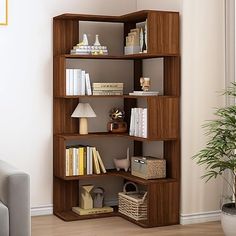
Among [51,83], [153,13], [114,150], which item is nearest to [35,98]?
[51,83]

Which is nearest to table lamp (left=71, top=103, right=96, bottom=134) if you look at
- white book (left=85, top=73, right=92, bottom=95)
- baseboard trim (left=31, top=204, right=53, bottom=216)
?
white book (left=85, top=73, right=92, bottom=95)

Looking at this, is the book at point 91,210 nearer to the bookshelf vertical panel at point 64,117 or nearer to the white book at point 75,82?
the bookshelf vertical panel at point 64,117

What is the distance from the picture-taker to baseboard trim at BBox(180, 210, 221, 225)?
5.28 meters

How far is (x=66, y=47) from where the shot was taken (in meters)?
5.62

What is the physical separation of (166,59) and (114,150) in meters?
1.13

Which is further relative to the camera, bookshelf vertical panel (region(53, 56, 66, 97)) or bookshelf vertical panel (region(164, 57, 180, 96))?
bookshelf vertical panel (region(53, 56, 66, 97))

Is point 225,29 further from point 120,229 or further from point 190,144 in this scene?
point 120,229

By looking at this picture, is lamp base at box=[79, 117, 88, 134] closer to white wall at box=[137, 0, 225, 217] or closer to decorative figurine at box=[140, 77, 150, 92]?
decorative figurine at box=[140, 77, 150, 92]

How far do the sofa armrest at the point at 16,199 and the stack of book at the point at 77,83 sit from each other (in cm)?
129

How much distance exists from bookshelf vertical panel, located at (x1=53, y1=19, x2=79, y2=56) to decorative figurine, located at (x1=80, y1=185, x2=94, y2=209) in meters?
1.28

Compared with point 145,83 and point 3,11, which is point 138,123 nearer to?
point 145,83

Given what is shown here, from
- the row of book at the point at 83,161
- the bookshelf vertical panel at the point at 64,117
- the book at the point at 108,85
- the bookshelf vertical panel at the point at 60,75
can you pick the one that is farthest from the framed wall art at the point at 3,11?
the row of book at the point at 83,161

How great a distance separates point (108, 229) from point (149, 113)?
104 cm

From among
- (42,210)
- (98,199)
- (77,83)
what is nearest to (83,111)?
(77,83)
